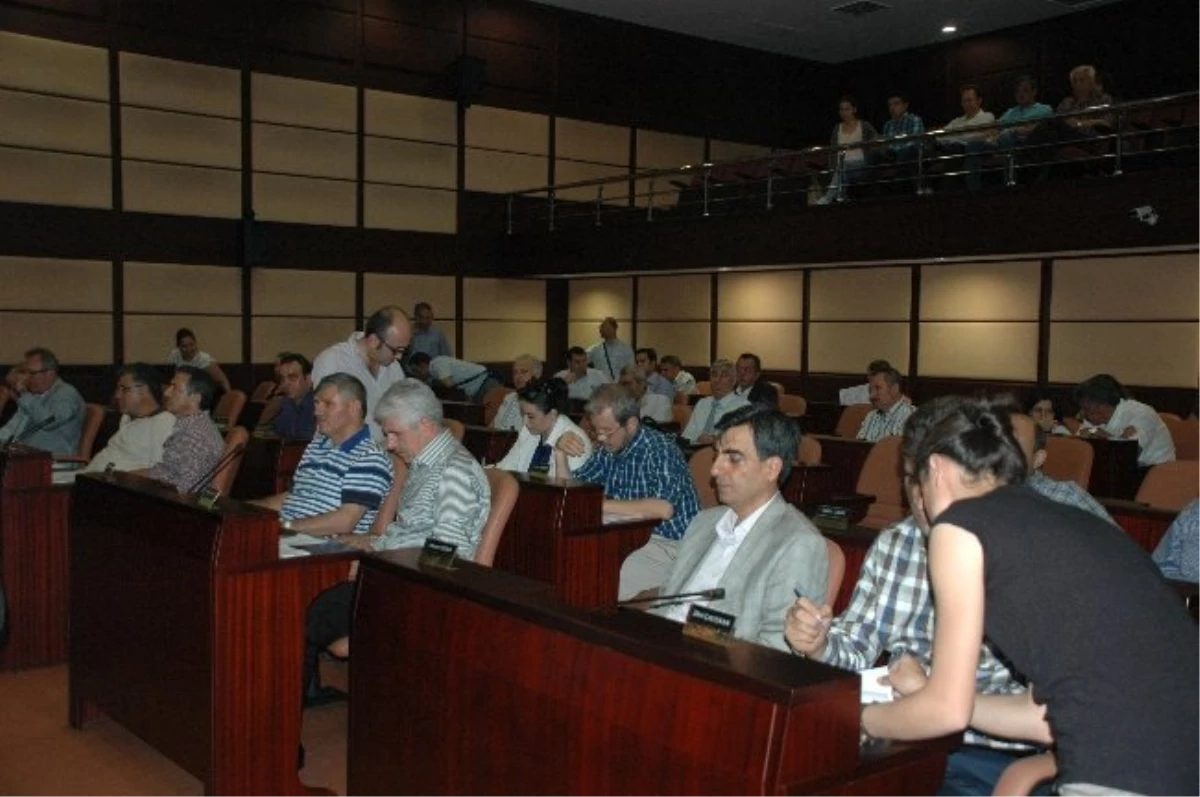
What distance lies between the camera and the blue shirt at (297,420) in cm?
623

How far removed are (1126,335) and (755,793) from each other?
8.98 meters

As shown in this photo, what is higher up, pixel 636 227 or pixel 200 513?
pixel 636 227

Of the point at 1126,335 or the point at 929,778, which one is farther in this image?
the point at 1126,335

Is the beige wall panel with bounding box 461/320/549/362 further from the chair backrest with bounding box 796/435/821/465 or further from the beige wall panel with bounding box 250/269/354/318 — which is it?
the chair backrest with bounding box 796/435/821/465

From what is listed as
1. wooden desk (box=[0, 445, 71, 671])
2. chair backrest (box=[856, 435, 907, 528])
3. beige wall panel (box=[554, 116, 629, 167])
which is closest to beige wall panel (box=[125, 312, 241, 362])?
beige wall panel (box=[554, 116, 629, 167])

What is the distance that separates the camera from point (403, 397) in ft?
11.2

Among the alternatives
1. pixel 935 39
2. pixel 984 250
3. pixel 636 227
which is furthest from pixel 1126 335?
pixel 935 39

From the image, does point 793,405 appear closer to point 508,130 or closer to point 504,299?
point 504,299

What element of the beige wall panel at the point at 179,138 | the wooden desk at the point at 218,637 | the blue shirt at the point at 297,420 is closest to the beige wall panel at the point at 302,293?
the beige wall panel at the point at 179,138

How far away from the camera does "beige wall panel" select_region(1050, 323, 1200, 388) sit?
9.20 m

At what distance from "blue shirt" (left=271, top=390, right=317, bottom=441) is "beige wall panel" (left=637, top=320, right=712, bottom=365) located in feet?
23.0

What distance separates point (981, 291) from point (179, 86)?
787 cm

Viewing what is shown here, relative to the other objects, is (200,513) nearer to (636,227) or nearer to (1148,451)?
(1148,451)

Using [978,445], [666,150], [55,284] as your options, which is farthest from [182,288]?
[978,445]
